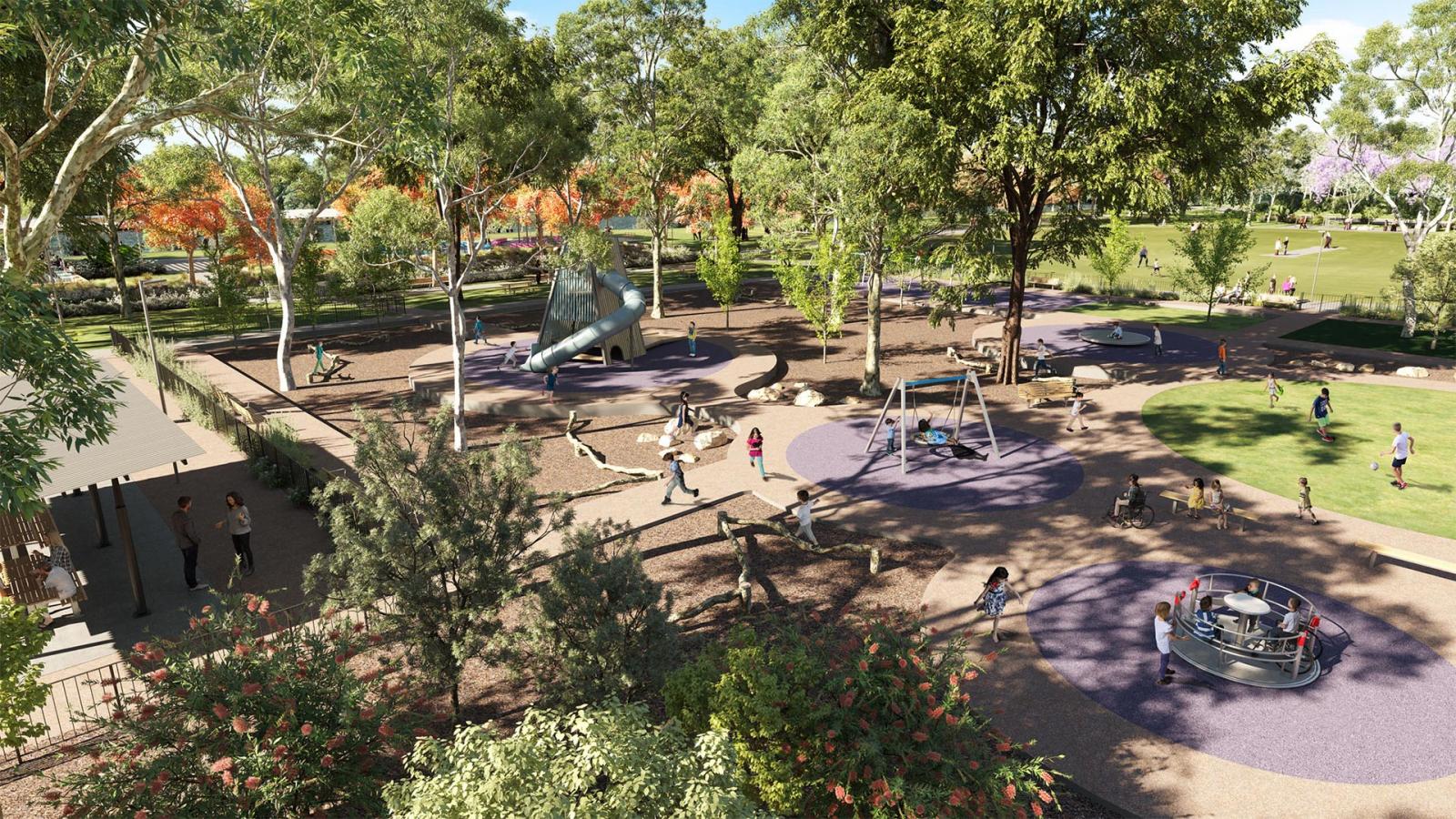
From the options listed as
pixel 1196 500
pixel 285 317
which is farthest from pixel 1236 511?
pixel 285 317

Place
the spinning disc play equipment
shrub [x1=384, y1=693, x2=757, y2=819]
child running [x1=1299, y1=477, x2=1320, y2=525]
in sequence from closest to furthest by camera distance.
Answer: shrub [x1=384, y1=693, x2=757, y2=819], child running [x1=1299, y1=477, x2=1320, y2=525], the spinning disc play equipment

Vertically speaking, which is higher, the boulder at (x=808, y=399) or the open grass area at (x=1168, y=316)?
the open grass area at (x=1168, y=316)

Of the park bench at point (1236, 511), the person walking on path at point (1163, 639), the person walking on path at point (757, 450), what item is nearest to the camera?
the person walking on path at point (1163, 639)

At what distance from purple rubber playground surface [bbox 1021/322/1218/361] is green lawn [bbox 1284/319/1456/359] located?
16.2 feet

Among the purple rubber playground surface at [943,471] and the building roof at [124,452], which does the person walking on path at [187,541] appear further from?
the purple rubber playground surface at [943,471]

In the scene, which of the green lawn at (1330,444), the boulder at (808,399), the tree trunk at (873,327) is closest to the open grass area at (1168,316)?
the green lawn at (1330,444)

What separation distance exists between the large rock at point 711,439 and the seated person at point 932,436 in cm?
576

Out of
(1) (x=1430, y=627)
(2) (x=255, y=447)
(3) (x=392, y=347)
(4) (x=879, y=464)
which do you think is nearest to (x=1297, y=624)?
(1) (x=1430, y=627)

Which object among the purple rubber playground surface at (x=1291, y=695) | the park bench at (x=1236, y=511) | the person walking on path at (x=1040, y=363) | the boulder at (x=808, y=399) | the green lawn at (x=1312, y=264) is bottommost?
the purple rubber playground surface at (x=1291, y=695)

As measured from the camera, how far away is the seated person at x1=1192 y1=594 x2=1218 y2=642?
486 inches

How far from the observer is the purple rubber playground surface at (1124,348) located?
32.8 m

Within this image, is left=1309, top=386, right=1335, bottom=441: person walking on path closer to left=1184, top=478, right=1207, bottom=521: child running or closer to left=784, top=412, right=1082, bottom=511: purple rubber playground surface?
left=784, top=412, right=1082, bottom=511: purple rubber playground surface

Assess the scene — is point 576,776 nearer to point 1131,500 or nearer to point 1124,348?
point 1131,500

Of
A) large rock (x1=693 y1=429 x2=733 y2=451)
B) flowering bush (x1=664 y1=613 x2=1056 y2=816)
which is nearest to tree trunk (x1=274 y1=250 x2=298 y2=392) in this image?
large rock (x1=693 y1=429 x2=733 y2=451)
